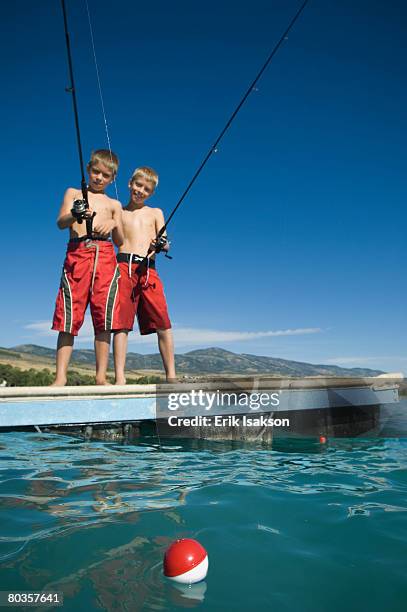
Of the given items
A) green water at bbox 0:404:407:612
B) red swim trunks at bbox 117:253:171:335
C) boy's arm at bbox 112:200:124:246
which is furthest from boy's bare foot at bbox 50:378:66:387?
boy's arm at bbox 112:200:124:246

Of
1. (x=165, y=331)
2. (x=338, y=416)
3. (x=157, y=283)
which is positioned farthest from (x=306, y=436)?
(x=157, y=283)

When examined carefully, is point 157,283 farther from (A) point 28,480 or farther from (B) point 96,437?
(A) point 28,480

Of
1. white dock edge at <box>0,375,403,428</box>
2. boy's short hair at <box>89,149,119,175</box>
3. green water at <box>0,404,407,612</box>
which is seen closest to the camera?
green water at <box>0,404,407,612</box>

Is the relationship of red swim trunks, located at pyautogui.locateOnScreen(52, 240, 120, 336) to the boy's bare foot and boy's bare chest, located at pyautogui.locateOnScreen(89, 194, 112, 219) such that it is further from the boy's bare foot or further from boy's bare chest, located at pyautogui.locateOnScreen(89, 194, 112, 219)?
the boy's bare foot

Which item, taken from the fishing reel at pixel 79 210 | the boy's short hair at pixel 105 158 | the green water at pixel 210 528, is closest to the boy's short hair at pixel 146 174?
the boy's short hair at pixel 105 158

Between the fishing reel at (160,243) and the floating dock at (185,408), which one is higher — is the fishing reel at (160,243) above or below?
above

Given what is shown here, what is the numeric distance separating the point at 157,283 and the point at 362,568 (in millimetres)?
4841

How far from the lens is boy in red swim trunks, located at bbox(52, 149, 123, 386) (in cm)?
567

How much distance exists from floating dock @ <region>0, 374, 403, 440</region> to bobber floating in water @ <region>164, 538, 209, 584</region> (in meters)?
3.41

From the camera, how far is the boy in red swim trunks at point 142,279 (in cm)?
626

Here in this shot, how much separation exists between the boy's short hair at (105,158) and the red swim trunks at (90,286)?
109 centimetres

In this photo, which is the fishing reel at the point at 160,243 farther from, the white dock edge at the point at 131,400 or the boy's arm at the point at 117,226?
the white dock edge at the point at 131,400

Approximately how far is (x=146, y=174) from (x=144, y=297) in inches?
70.2

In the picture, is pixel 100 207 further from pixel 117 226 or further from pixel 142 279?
pixel 142 279
